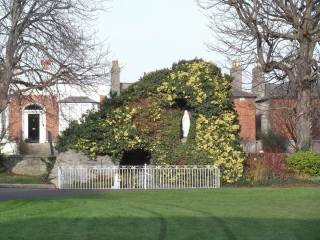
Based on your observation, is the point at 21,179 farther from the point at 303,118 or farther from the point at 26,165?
the point at 303,118

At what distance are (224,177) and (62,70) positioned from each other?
350 inches

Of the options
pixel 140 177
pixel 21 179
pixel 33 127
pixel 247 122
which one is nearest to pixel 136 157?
pixel 140 177

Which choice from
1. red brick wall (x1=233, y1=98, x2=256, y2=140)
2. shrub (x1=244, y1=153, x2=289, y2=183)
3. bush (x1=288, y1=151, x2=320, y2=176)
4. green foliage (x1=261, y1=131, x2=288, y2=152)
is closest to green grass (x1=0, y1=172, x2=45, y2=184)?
shrub (x1=244, y1=153, x2=289, y2=183)

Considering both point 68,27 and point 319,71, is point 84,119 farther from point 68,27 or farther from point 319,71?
point 319,71

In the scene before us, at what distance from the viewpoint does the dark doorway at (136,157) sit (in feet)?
97.7

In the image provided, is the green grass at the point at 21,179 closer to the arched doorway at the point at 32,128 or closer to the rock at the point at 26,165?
the rock at the point at 26,165

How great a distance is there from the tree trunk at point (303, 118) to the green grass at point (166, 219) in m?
10.9

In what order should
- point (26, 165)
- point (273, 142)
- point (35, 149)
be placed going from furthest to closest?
1. point (35, 149)
2. point (273, 142)
3. point (26, 165)

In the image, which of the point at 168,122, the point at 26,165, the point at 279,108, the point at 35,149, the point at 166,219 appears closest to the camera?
the point at 166,219

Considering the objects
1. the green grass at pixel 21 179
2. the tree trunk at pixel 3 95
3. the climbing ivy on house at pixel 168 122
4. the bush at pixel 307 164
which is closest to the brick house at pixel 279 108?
the climbing ivy on house at pixel 168 122

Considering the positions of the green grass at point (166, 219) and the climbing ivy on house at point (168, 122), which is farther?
the climbing ivy on house at point (168, 122)

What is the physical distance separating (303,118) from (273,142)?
16613mm

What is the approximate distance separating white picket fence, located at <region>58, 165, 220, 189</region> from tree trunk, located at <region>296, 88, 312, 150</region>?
630 cm

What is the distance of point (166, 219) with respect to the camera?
1414cm
